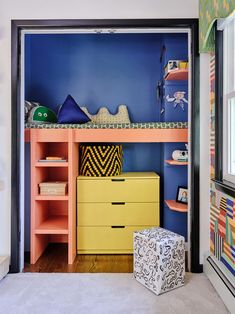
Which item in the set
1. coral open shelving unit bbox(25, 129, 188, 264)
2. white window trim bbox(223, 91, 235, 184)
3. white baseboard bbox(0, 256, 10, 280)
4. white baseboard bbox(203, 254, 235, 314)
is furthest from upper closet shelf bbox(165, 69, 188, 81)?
white baseboard bbox(0, 256, 10, 280)

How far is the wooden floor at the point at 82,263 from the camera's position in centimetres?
249

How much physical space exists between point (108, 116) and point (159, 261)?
1.65 m

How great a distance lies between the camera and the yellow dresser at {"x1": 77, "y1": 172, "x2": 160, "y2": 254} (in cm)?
284

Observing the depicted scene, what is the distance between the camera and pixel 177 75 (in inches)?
110

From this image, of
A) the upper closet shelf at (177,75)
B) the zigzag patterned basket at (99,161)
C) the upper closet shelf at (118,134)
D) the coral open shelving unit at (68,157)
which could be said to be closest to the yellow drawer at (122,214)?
the coral open shelving unit at (68,157)

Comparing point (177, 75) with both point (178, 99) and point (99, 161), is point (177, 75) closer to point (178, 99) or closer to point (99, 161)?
point (178, 99)

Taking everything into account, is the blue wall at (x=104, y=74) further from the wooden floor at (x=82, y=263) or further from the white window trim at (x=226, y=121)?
→ the white window trim at (x=226, y=121)

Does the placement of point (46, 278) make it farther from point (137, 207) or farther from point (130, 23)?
point (130, 23)

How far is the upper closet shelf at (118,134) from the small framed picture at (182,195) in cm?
54

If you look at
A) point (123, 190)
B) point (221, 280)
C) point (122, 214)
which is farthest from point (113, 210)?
point (221, 280)

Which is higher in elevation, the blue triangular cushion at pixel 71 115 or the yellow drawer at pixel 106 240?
the blue triangular cushion at pixel 71 115

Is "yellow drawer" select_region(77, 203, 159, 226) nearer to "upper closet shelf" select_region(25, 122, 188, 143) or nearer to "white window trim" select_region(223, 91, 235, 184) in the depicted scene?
"upper closet shelf" select_region(25, 122, 188, 143)

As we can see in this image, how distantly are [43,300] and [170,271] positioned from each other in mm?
882

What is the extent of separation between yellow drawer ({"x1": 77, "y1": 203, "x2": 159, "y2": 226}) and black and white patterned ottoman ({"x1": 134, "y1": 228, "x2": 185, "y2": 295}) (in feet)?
1.97
